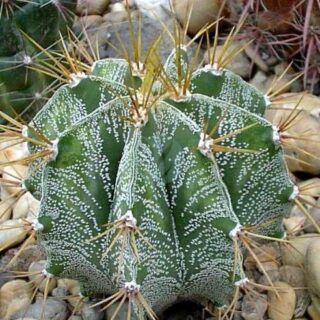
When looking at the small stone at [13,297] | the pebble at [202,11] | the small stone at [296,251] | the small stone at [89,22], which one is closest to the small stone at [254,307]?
the small stone at [296,251]

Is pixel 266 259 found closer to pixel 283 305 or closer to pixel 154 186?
pixel 283 305

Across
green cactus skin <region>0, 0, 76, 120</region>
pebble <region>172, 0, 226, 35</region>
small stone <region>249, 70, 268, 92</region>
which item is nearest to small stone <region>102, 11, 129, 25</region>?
pebble <region>172, 0, 226, 35</region>

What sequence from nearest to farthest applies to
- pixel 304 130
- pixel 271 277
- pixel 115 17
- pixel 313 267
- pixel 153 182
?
pixel 153 182, pixel 313 267, pixel 271 277, pixel 304 130, pixel 115 17

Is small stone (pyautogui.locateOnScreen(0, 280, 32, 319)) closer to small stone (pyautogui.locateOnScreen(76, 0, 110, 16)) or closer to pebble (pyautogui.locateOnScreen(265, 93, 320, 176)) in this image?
pebble (pyautogui.locateOnScreen(265, 93, 320, 176))

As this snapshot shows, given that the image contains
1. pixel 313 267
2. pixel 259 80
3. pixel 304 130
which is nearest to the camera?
pixel 313 267

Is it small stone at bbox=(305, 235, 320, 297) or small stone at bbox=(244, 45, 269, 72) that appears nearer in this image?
small stone at bbox=(305, 235, 320, 297)

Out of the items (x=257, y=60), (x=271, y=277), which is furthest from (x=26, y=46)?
(x=271, y=277)
